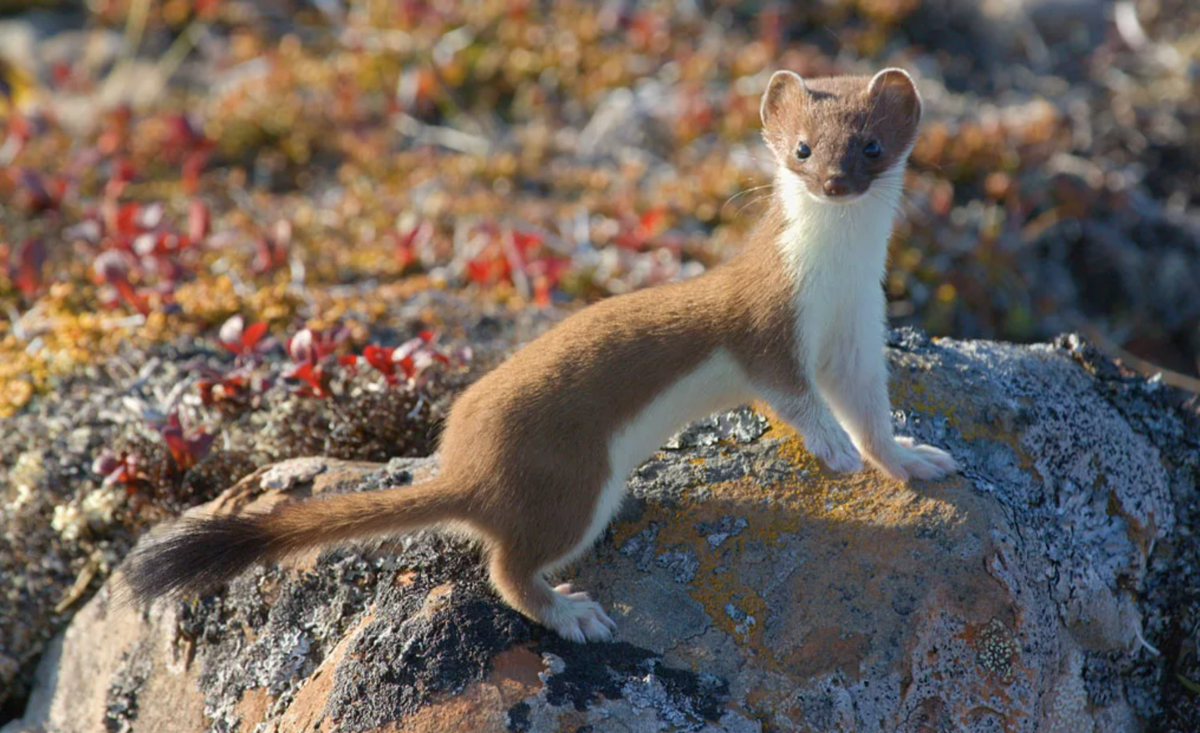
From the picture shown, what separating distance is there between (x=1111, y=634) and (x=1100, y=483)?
55 centimetres

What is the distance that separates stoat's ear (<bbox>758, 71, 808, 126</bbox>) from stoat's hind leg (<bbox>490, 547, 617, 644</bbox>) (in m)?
1.82

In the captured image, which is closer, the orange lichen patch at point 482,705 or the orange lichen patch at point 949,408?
the orange lichen patch at point 482,705

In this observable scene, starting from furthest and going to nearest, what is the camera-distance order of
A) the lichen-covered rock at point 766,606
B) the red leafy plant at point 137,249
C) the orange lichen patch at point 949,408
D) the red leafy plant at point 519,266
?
1. the red leafy plant at point 519,266
2. the red leafy plant at point 137,249
3. the orange lichen patch at point 949,408
4. the lichen-covered rock at point 766,606

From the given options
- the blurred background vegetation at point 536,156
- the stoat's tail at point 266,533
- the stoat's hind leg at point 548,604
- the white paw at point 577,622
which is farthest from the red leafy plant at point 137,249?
the white paw at point 577,622

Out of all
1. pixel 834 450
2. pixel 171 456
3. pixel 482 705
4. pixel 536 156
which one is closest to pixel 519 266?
pixel 536 156

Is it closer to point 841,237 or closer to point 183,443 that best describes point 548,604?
point 841,237

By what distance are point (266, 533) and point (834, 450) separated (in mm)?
1923

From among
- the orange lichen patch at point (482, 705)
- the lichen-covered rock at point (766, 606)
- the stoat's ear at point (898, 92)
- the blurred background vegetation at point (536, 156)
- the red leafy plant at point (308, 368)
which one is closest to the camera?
the orange lichen patch at point (482, 705)

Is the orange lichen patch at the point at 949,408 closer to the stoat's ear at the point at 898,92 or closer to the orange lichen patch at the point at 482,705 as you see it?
the stoat's ear at the point at 898,92

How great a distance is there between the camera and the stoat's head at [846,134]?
3.56 metres

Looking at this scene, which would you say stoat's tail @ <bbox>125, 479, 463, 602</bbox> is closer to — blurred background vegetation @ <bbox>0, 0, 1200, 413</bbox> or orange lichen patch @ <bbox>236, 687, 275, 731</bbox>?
orange lichen patch @ <bbox>236, 687, 275, 731</bbox>

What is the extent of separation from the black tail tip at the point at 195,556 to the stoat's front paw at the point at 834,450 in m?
1.85

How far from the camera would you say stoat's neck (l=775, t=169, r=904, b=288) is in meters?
3.72

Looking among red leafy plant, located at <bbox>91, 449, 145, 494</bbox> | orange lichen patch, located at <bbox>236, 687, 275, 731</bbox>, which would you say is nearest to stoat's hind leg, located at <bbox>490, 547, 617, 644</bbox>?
orange lichen patch, located at <bbox>236, 687, 275, 731</bbox>
